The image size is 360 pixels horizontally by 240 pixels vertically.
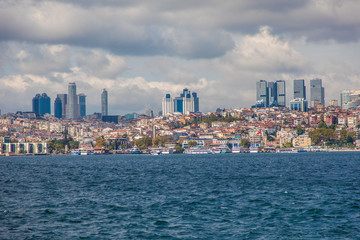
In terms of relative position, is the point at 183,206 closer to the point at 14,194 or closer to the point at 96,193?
the point at 96,193

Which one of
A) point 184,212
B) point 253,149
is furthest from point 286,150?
point 184,212

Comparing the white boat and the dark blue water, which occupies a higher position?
the dark blue water

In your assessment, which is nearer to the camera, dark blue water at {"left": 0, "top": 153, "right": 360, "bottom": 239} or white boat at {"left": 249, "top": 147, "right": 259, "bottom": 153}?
dark blue water at {"left": 0, "top": 153, "right": 360, "bottom": 239}

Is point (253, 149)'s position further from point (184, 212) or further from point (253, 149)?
point (184, 212)

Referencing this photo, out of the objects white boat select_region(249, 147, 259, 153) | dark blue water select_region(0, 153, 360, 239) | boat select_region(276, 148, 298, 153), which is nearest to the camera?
dark blue water select_region(0, 153, 360, 239)

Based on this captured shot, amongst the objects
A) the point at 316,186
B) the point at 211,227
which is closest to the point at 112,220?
the point at 211,227

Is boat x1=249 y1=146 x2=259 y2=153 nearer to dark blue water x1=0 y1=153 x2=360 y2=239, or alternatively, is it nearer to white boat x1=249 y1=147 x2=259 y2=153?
white boat x1=249 y1=147 x2=259 y2=153

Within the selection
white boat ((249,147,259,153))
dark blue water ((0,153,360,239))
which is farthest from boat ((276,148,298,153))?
dark blue water ((0,153,360,239))

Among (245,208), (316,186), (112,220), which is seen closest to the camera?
(112,220)

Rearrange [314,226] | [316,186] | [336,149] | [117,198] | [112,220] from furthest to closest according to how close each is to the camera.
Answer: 1. [336,149]
2. [316,186]
3. [117,198]
4. [112,220]
5. [314,226]

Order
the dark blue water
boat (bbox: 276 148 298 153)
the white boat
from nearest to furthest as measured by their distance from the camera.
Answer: the dark blue water
boat (bbox: 276 148 298 153)
the white boat

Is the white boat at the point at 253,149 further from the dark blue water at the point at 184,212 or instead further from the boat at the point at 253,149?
the dark blue water at the point at 184,212
